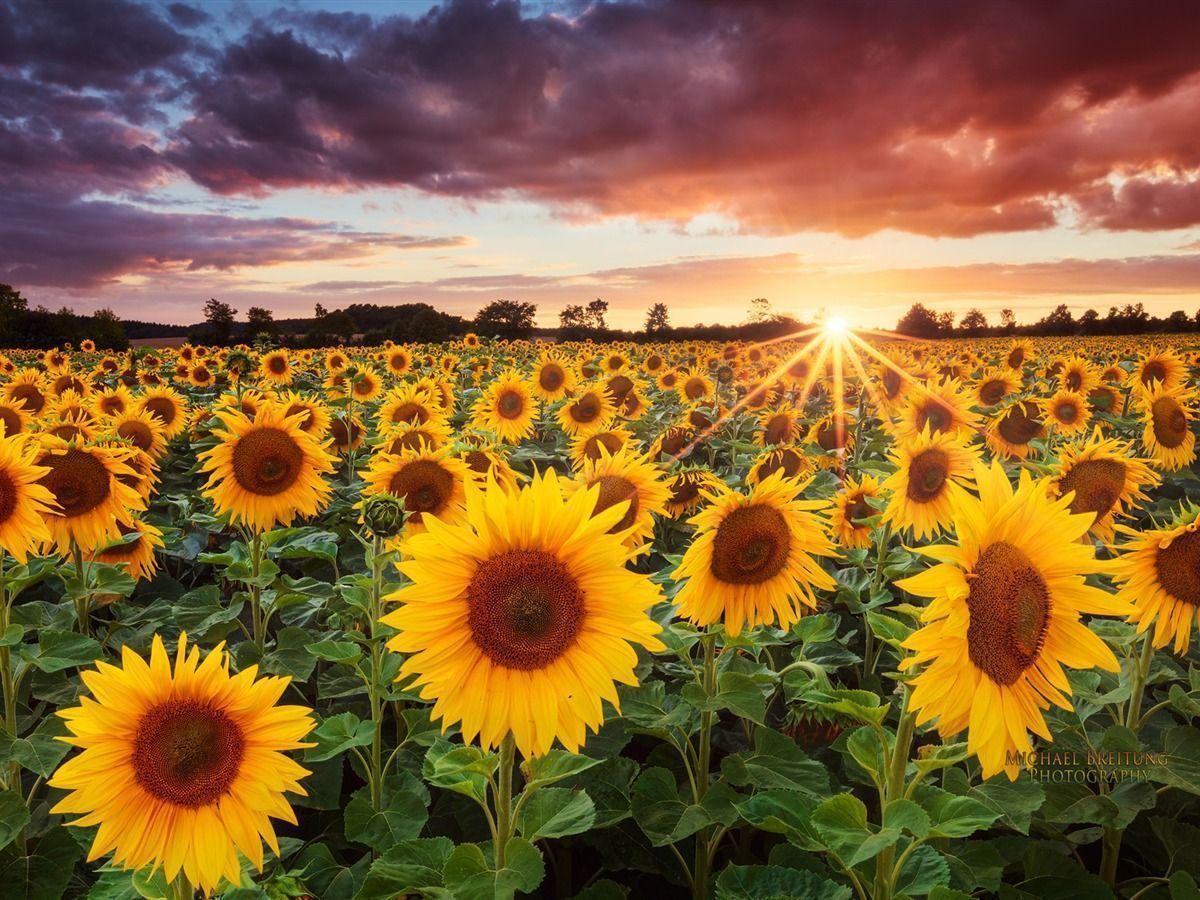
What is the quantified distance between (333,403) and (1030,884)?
8463 millimetres

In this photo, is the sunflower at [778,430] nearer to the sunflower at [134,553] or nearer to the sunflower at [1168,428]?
the sunflower at [1168,428]

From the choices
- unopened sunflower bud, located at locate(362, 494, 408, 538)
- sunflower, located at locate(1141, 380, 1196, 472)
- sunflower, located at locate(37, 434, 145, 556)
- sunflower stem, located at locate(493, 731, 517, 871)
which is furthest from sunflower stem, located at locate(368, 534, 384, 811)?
sunflower, located at locate(1141, 380, 1196, 472)

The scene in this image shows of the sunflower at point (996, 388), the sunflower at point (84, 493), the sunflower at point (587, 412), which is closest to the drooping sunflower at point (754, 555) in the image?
the sunflower at point (84, 493)

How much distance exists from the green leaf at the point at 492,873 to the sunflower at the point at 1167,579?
243cm

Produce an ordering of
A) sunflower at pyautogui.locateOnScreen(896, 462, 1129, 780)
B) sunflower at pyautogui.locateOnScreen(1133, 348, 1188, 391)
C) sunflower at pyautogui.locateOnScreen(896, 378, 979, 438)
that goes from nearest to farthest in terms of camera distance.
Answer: sunflower at pyautogui.locateOnScreen(896, 462, 1129, 780) < sunflower at pyautogui.locateOnScreen(896, 378, 979, 438) < sunflower at pyautogui.locateOnScreen(1133, 348, 1188, 391)

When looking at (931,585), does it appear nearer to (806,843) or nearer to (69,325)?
(806,843)

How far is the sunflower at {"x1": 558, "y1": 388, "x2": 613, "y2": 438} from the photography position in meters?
8.52

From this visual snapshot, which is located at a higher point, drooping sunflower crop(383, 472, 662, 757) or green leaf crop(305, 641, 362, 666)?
drooping sunflower crop(383, 472, 662, 757)

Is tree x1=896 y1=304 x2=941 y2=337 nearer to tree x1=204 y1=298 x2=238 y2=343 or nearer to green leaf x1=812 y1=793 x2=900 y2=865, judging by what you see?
tree x1=204 y1=298 x2=238 y2=343

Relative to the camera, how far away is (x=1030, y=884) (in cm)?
260

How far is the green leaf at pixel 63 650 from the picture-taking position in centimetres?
302

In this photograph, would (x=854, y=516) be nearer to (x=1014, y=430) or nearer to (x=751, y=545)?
(x=751, y=545)

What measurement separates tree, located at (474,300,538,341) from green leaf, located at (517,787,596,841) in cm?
3173

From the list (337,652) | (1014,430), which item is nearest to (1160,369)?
(1014,430)
